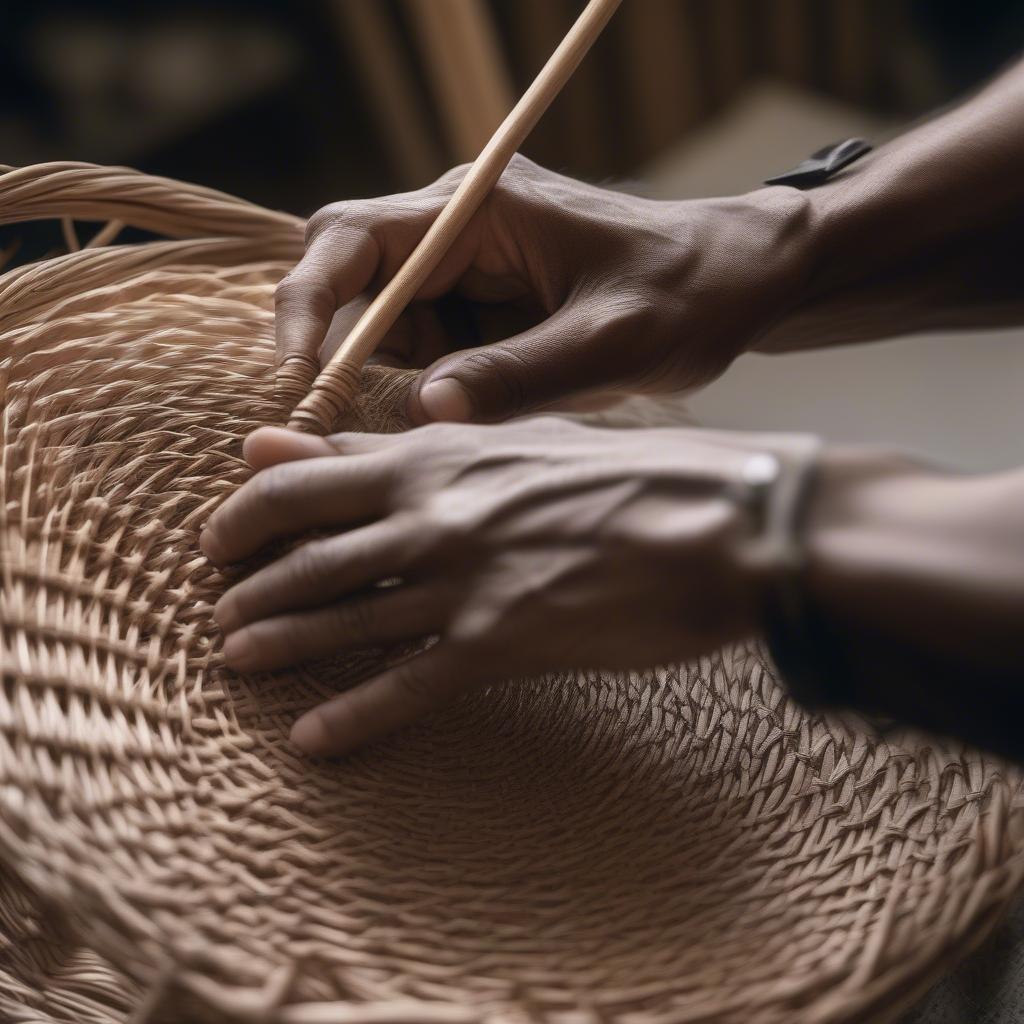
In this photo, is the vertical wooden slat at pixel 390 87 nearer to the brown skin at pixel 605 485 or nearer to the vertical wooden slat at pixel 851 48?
the vertical wooden slat at pixel 851 48

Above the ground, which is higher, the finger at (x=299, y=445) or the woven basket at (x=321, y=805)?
the finger at (x=299, y=445)

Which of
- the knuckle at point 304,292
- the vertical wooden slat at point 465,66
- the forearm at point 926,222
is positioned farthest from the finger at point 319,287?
the vertical wooden slat at point 465,66

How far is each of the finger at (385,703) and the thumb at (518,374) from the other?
137mm

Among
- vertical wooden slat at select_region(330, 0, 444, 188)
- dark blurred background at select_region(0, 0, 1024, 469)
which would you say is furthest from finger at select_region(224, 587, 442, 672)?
vertical wooden slat at select_region(330, 0, 444, 188)

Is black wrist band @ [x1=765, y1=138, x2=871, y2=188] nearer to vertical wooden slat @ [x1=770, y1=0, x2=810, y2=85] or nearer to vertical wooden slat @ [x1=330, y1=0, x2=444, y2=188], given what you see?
vertical wooden slat @ [x1=330, y1=0, x2=444, y2=188]

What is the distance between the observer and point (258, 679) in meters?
0.47

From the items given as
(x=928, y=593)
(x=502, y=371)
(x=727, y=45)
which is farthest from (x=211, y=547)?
(x=727, y=45)

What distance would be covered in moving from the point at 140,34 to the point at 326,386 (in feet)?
3.48

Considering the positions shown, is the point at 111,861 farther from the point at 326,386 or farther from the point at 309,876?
the point at 326,386

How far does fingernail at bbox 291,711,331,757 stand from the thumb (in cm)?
15

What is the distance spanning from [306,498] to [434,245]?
0.18 metres

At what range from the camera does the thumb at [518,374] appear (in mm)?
510

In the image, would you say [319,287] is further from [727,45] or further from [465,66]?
[727,45]

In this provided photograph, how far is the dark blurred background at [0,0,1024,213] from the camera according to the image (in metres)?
1.32
